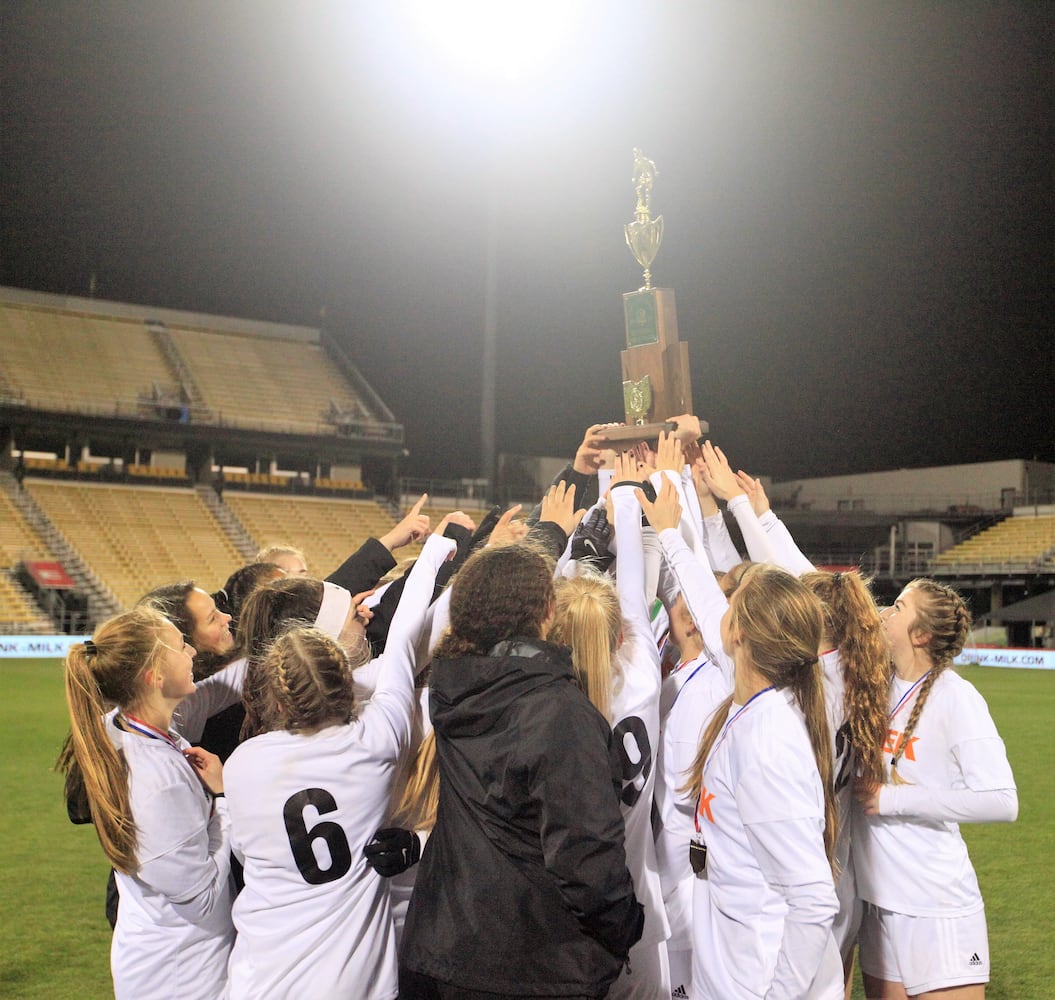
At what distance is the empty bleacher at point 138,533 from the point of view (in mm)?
28391

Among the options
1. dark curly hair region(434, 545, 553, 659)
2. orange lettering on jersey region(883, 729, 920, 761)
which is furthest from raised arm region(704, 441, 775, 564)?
dark curly hair region(434, 545, 553, 659)

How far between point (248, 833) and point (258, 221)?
107ft

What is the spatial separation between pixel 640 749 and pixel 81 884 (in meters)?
5.31

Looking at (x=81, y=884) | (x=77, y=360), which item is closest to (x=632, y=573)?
(x=81, y=884)

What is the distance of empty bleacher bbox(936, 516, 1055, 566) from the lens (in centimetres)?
3406

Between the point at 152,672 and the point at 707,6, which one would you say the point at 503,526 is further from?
the point at 707,6

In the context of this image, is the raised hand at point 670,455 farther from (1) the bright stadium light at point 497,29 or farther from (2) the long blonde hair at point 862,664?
(1) the bright stadium light at point 497,29

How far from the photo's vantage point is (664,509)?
3.20 meters

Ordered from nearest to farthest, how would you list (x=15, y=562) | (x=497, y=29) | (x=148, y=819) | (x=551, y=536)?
(x=148, y=819), (x=551, y=536), (x=497, y=29), (x=15, y=562)

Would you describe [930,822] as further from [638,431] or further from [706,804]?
[638,431]

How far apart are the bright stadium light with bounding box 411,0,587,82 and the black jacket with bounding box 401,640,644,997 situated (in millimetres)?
21510

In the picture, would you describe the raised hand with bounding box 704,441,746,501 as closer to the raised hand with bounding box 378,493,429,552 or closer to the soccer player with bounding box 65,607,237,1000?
the raised hand with bounding box 378,493,429,552

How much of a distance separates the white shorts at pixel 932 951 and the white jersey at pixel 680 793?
1.88 ft

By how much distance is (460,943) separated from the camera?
7.34 feet
